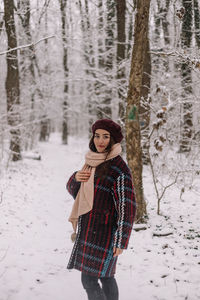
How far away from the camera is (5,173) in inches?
360

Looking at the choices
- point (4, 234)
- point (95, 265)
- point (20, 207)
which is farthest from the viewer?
point (20, 207)

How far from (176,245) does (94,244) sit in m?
2.55

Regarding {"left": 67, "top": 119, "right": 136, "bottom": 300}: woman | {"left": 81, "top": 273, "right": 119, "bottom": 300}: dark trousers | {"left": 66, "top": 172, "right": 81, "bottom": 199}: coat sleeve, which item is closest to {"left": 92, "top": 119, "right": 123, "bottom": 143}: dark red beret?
{"left": 67, "top": 119, "right": 136, "bottom": 300}: woman

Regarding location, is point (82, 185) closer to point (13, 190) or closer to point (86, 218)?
point (86, 218)

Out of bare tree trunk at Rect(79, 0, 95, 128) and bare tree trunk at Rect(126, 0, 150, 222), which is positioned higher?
bare tree trunk at Rect(79, 0, 95, 128)

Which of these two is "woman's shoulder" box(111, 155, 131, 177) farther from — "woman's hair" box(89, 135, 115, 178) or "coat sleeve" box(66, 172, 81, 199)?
"coat sleeve" box(66, 172, 81, 199)

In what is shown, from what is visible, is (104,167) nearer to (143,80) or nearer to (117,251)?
(117,251)

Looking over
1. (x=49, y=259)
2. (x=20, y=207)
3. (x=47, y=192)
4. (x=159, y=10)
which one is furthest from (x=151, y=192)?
(x=159, y=10)

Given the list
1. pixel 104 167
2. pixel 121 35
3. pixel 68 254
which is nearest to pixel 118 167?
pixel 104 167

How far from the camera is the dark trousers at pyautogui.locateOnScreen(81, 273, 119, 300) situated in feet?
7.34

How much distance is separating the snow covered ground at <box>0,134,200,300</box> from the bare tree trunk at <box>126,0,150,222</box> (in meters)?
0.92

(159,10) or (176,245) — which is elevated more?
(159,10)

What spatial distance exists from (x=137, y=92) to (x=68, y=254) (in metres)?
3.10

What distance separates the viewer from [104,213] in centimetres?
223
